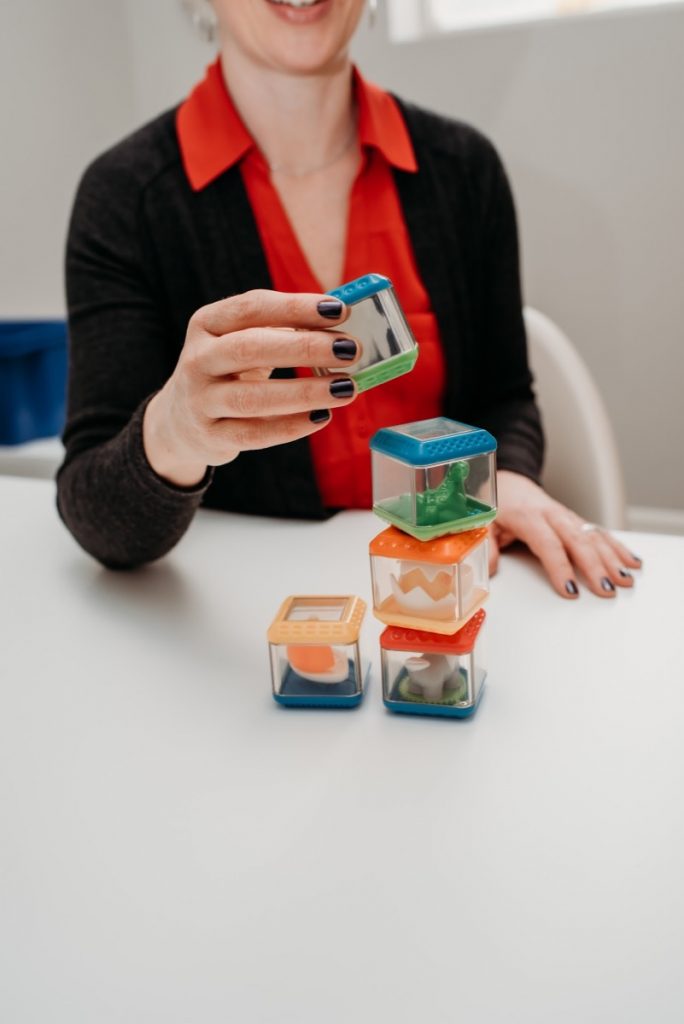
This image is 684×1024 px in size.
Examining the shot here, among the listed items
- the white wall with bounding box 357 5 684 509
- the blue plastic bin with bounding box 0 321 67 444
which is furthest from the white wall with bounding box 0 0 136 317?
the white wall with bounding box 357 5 684 509

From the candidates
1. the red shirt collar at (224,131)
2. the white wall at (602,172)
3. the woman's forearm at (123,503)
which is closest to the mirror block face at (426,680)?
the woman's forearm at (123,503)

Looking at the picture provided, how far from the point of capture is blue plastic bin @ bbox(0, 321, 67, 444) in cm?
175

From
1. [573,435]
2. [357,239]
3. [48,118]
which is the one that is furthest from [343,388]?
[48,118]

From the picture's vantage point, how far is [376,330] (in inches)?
22.7

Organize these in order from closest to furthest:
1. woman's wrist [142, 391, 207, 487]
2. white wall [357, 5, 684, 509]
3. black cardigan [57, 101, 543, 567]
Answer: woman's wrist [142, 391, 207, 487] < black cardigan [57, 101, 543, 567] < white wall [357, 5, 684, 509]

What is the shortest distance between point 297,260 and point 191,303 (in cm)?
12

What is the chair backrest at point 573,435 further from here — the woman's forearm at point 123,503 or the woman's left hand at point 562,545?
the woman's forearm at point 123,503

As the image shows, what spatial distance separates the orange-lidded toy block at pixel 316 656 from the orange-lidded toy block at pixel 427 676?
2 centimetres

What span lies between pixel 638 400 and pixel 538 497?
114cm

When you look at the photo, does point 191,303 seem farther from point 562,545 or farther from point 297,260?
point 562,545

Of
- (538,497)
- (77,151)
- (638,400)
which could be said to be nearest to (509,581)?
(538,497)

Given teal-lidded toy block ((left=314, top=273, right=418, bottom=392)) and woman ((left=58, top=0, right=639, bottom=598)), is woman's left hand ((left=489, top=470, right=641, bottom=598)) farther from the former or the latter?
teal-lidded toy block ((left=314, top=273, right=418, bottom=392))

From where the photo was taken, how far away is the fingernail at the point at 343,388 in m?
0.57

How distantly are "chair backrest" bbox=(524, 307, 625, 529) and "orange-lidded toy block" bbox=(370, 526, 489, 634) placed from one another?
62 centimetres
